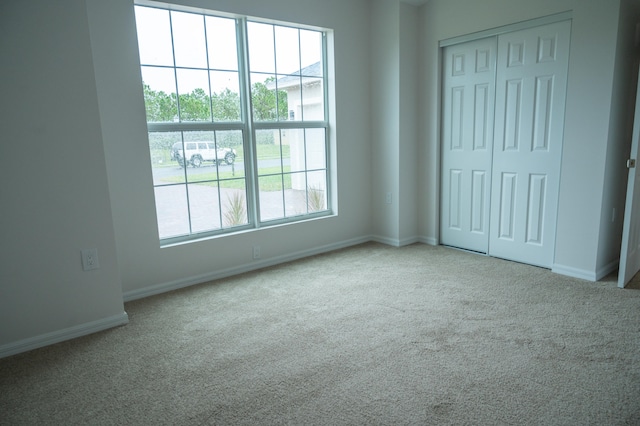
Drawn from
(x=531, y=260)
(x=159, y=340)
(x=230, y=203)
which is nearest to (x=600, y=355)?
(x=531, y=260)

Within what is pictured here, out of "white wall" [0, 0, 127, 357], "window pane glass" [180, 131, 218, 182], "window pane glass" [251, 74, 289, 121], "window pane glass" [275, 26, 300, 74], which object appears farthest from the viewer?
"window pane glass" [275, 26, 300, 74]

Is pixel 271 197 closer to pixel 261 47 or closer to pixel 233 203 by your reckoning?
pixel 233 203

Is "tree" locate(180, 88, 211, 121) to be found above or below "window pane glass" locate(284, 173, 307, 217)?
above

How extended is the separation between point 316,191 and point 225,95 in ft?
4.71

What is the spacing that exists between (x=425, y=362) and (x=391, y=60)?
326 centimetres

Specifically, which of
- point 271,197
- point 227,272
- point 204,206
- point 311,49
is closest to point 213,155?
point 204,206

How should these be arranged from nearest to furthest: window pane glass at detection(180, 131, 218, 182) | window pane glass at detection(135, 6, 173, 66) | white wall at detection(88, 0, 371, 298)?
white wall at detection(88, 0, 371, 298) → window pane glass at detection(135, 6, 173, 66) → window pane glass at detection(180, 131, 218, 182)

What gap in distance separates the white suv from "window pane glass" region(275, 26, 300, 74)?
1.02 metres

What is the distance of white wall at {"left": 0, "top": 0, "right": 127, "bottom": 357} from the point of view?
2.39m

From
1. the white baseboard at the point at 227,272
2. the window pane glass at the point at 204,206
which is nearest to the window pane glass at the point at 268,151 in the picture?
the window pane glass at the point at 204,206

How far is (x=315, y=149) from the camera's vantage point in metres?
4.45

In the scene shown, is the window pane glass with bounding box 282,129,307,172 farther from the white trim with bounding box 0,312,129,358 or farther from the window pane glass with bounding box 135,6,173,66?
the white trim with bounding box 0,312,129,358

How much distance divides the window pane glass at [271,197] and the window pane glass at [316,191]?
38 centimetres

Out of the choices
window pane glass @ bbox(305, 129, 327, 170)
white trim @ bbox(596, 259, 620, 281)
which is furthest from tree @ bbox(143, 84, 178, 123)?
white trim @ bbox(596, 259, 620, 281)
